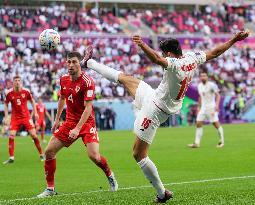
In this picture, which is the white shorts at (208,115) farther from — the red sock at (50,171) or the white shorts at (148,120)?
the white shorts at (148,120)

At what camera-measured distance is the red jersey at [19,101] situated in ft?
70.8

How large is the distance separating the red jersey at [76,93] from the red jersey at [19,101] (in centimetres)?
809

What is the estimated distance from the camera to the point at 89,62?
1294 cm

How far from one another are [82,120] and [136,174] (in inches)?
177

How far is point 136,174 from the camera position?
17.2 m

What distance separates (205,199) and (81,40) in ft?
122

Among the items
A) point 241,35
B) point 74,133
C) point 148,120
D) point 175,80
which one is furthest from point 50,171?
point 241,35

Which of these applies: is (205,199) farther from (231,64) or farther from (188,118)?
(231,64)

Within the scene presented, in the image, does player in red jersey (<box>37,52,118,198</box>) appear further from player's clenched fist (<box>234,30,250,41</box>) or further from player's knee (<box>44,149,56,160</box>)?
player's clenched fist (<box>234,30,250,41</box>)

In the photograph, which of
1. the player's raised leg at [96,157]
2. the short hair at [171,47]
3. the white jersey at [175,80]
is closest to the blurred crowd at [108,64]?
the player's raised leg at [96,157]

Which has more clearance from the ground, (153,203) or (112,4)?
(112,4)

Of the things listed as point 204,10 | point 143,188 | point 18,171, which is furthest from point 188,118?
point 143,188

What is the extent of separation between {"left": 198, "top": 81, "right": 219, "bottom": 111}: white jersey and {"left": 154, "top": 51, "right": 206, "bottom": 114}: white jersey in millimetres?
15206

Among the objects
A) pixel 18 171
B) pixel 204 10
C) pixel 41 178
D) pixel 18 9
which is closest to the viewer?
pixel 41 178
